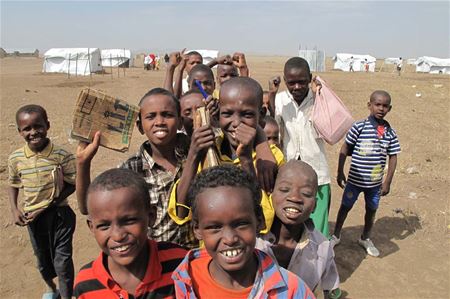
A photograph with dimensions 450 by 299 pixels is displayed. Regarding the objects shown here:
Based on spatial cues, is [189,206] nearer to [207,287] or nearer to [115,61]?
[207,287]

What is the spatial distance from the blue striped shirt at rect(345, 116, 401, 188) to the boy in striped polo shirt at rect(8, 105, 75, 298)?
2615 mm

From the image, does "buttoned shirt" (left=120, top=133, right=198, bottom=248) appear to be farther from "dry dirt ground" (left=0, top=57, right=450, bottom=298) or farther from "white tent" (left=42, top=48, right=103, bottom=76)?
"white tent" (left=42, top=48, right=103, bottom=76)

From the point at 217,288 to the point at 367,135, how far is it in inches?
113

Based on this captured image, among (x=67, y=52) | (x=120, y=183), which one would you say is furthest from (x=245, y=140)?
(x=67, y=52)

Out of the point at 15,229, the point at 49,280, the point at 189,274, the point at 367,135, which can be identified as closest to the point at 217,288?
the point at 189,274

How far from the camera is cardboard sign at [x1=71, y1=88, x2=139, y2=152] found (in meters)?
1.76

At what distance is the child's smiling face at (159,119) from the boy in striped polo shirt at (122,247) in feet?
1.31

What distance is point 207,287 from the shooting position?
4.79ft

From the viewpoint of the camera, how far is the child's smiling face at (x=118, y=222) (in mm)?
1515

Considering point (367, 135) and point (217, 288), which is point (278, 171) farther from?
point (367, 135)

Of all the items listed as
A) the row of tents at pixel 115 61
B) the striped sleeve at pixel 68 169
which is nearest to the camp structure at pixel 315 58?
the row of tents at pixel 115 61

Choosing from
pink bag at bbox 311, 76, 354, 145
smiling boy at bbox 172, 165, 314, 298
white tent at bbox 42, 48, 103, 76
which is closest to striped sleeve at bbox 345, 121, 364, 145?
pink bag at bbox 311, 76, 354, 145

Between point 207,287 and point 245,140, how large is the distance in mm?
621

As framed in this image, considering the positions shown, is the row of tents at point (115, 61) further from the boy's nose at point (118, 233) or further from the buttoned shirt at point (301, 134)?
the boy's nose at point (118, 233)
